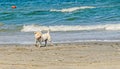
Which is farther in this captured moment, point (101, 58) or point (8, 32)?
point (8, 32)

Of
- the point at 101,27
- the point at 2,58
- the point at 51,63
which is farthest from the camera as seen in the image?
the point at 101,27

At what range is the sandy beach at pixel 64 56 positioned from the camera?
27.6ft

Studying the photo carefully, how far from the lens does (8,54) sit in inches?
404

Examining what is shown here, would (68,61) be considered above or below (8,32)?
above

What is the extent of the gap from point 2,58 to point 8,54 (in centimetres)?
66

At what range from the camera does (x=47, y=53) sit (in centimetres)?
1024

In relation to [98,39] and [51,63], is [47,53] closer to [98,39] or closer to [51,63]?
[51,63]

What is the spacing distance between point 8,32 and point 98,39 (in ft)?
16.7

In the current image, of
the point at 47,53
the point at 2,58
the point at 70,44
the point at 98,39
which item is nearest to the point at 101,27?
the point at 98,39

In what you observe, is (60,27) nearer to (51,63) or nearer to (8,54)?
(8,54)

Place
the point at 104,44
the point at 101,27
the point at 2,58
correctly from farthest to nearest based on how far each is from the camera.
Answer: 1. the point at 101,27
2. the point at 104,44
3. the point at 2,58

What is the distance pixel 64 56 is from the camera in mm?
9664

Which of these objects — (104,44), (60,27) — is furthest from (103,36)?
(60,27)

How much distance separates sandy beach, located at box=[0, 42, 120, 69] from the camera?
840 centimetres
